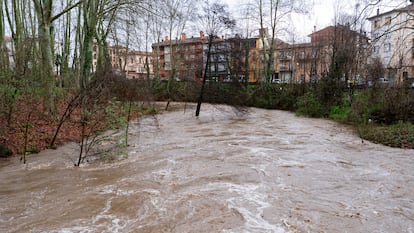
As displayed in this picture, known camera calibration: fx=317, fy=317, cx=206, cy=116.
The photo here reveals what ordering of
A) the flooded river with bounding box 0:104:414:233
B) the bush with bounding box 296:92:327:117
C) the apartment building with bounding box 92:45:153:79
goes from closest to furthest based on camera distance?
1. the flooded river with bounding box 0:104:414:233
2. the apartment building with bounding box 92:45:153:79
3. the bush with bounding box 296:92:327:117

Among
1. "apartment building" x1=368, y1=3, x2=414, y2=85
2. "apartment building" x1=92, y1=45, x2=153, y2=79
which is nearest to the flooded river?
"apartment building" x1=368, y1=3, x2=414, y2=85

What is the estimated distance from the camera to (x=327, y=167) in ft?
32.6

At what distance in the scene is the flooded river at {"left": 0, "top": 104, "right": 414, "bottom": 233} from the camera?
5.90 m

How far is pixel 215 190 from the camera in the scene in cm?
760

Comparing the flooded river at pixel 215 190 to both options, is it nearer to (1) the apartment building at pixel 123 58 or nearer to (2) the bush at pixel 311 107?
(1) the apartment building at pixel 123 58

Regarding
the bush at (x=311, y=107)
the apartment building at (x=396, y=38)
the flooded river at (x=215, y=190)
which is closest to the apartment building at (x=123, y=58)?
the flooded river at (x=215, y=190)

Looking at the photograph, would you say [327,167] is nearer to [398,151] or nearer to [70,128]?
[398,151]

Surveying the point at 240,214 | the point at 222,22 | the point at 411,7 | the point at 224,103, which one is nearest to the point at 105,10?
the point at 222,22

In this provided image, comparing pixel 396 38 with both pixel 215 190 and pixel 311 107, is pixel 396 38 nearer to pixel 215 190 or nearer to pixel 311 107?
pixel 215 190

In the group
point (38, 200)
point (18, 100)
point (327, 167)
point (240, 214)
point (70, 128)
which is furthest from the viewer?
point (70, 128)

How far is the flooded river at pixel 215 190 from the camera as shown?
5.90 m

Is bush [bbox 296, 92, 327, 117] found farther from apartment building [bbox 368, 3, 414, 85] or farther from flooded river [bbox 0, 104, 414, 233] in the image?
flooded river [bbox 0, 104, 414, 233]

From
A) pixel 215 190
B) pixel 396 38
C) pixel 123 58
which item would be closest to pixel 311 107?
pixel 396 38

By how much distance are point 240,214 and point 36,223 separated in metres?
3.85
